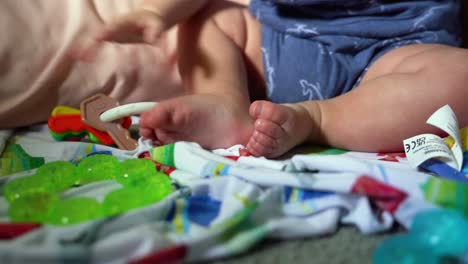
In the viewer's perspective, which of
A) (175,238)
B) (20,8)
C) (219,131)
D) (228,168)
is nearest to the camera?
(175,238)

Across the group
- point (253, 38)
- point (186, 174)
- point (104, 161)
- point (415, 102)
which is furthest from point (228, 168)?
point (253, 38)

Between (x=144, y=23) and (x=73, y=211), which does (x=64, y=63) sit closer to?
(x=144, y=23)

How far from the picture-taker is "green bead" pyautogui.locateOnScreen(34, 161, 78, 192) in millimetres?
583

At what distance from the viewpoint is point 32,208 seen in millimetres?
500

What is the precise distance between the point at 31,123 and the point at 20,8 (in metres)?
0.19

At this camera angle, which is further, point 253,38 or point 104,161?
point 253,38

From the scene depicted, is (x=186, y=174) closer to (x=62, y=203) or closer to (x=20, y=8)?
(x=62, y=203)

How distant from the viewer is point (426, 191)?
477 mm

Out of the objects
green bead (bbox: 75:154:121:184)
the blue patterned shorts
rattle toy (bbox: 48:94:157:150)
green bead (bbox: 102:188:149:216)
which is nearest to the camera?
green bead (bbox: 102:188:149:216)

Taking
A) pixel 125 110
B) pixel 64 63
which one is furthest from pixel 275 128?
pixel 64 63

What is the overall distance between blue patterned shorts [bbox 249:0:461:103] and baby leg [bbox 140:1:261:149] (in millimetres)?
48

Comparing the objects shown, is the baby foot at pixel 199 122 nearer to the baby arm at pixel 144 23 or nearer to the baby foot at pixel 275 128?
the baby foot at pixel 275 128

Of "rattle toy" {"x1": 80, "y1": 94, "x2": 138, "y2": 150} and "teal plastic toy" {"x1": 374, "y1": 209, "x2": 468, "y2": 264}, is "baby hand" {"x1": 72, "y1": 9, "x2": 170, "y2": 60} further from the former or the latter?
"teal plastic toy" {"x1": 374, "y1": 209, "x2": 468, "y2": 264}

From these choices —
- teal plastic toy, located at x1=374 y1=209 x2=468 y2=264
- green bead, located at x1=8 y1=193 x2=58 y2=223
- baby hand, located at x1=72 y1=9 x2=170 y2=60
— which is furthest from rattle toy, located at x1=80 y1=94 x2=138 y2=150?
teal plastic toy, located at x1=374 y1=209 x2=468 y2=264
